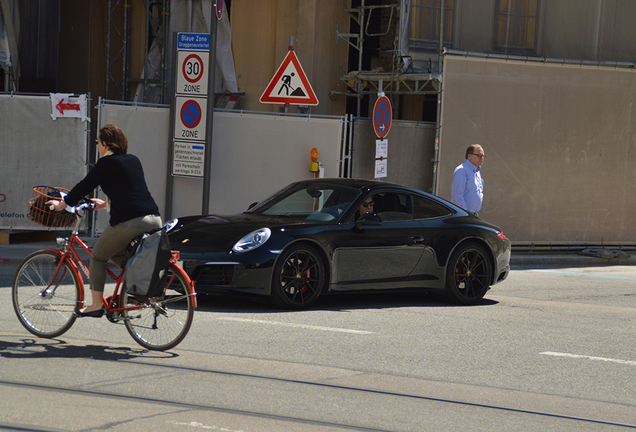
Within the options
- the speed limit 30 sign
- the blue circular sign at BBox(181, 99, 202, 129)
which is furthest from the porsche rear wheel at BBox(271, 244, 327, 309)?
the speed limit 30 sign

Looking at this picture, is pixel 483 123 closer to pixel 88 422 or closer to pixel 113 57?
pixel 113 57

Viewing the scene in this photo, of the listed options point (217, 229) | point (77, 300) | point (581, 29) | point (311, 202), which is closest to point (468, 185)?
point (311, 202)

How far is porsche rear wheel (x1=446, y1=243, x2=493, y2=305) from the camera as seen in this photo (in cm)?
879

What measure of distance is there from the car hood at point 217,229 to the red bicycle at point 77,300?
176 centimetres

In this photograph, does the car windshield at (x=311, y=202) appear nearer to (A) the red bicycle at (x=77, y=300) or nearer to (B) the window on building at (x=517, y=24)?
(A) the red bicycle at (x=77, y=300)

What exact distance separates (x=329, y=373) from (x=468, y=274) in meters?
3.86

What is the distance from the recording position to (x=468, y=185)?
1074cm

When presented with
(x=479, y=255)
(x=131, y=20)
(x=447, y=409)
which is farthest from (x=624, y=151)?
(x=447, y=409)

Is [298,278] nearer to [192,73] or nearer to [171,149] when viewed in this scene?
[171,149]

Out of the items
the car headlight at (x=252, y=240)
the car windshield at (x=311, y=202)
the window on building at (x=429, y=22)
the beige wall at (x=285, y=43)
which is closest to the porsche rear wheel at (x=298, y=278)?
the car headlight at (x=252, y=240)

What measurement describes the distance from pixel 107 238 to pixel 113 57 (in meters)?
13.2

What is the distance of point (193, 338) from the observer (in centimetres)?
632

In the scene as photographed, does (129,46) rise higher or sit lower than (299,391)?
higher

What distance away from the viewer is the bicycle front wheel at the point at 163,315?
5.62 m
